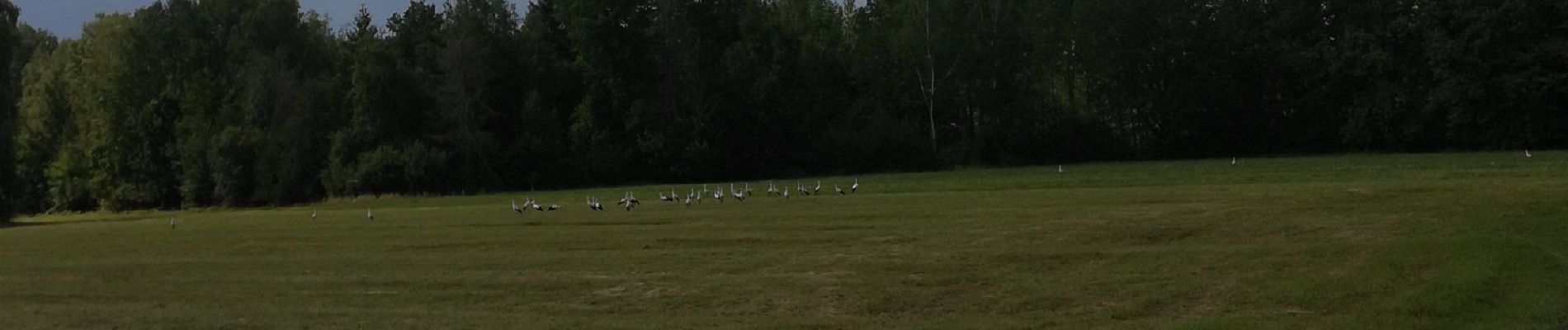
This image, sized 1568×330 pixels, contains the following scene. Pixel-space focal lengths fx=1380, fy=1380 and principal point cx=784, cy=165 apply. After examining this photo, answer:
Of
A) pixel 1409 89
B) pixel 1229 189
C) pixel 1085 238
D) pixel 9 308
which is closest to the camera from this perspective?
pixel 9 308

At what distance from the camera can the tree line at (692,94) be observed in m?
79.9

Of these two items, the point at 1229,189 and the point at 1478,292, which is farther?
the point at 1229,189

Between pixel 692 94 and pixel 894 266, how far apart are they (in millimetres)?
61816

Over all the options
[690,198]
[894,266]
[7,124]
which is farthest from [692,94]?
[894,266]

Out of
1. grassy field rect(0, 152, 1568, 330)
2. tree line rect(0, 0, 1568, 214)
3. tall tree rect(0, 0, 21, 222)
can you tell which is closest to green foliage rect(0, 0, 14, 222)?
tall tree rect(0, 0, 21, 222)

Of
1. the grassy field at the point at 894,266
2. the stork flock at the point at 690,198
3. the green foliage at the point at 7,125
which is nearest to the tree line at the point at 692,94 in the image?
the green foliage at the point at 7,125

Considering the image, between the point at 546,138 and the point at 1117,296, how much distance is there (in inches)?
2591

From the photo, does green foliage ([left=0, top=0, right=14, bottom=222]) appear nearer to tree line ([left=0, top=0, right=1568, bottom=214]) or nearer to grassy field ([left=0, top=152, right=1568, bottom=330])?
tree line ([left=0, top=0, right=1568, bottom=214])

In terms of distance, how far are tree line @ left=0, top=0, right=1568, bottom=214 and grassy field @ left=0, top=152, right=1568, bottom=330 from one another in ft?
126

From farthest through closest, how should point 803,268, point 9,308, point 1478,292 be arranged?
1. point 803,268
2. point 9,308
3. point 1478,292

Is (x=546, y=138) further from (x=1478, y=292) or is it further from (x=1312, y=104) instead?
(x=1478, y=292)

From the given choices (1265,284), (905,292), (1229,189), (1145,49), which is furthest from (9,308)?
(1145,49)

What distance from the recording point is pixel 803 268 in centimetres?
2420

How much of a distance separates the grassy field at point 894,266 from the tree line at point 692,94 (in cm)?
3847
